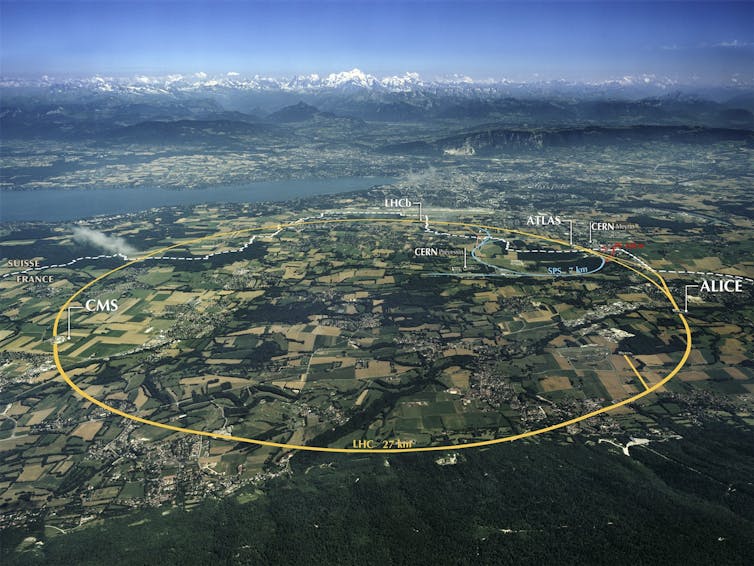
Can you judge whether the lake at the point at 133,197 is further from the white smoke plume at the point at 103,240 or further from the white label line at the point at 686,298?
the white label line at the point at 686,298

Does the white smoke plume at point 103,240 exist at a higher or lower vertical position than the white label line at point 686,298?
lower

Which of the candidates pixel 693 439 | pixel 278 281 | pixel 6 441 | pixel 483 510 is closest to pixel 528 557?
pixel 483 510

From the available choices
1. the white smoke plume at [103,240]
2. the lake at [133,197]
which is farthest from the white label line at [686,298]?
the lake at [133,197]

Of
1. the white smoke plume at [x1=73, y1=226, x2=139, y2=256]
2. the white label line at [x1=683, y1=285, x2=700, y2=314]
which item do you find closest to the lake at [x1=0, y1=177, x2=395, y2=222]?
the white smoke plume at [x1=73, y1=226, x2=139, y2=256]

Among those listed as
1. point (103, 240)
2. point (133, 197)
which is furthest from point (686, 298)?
point (133, 197)

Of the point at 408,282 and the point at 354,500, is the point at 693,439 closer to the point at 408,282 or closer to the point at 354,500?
the point at 354,500
